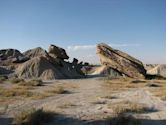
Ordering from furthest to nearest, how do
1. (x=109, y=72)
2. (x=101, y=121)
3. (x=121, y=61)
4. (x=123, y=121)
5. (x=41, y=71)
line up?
(x=109, y=72) → (x=41, y=71) → (x=121, y=61) → (x=101, y=121) → (x=123, y=121)

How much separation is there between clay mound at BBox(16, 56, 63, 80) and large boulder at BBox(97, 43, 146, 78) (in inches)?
252

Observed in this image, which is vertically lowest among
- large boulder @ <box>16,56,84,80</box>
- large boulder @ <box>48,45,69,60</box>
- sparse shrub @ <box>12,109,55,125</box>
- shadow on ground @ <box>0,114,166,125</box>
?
shadow on ground @ <box>0,114,166,125</box>

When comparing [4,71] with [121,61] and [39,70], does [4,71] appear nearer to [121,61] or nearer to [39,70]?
[39,70]

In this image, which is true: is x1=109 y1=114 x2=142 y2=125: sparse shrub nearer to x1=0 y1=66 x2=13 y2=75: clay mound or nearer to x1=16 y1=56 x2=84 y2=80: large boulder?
x1=16 y1=56 x2=84 y2=80: large boulder

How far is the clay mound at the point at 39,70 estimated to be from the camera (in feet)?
124

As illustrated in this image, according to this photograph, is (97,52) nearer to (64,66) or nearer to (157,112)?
(64,66)

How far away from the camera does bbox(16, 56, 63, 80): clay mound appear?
124ft

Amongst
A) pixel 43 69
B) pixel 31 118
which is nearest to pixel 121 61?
pixel 43 69

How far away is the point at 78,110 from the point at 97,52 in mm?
29182

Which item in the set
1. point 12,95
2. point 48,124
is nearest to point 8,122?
point 48,124

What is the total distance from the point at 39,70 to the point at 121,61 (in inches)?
415

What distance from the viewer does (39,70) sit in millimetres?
39031

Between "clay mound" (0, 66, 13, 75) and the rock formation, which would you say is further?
"clay mound" (0, 66, 13, 75)

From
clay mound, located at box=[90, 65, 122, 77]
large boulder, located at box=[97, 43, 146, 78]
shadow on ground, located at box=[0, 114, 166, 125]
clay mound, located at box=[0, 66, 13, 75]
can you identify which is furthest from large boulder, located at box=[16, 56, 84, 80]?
shadow on ground, located at box=[0, 114, 166, 125]
